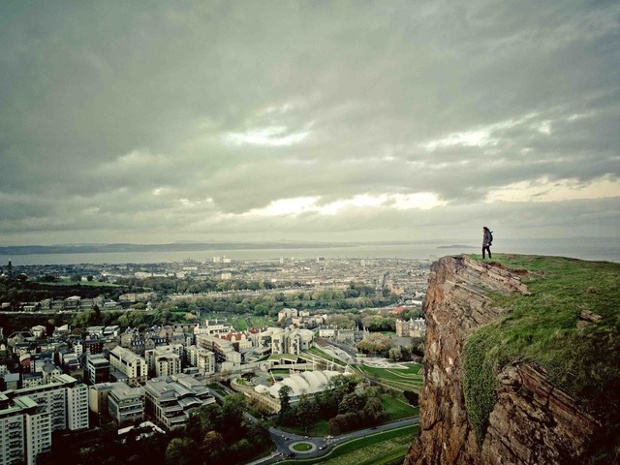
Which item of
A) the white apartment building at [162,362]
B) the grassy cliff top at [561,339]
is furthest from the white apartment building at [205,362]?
the grassy cliff top at [561,339]

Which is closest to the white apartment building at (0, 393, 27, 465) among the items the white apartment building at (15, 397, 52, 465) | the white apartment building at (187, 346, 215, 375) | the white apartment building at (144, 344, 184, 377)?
the white apartment building at (15, 397, 52, 465)

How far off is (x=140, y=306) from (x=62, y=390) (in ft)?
85.1

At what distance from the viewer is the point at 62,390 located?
17.1 m

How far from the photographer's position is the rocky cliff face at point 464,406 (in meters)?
3.09

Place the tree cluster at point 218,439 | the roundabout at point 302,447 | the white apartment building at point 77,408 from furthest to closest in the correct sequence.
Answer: the white apartment building at point 77,408, the roundabout at point 302,447, the tree cluster at point 218,439

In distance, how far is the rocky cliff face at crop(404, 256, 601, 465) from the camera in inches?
121

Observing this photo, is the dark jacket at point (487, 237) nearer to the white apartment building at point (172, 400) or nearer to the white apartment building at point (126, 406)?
the white apartment building at point (172, 400)

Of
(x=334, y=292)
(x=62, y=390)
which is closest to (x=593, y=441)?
(x=62, y=390)

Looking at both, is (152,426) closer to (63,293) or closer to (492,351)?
(492,351)

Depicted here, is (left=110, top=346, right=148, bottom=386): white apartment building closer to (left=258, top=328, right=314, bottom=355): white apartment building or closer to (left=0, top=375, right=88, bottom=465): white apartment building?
(left=0, top=375, right=88, bottom=465): white apartment building

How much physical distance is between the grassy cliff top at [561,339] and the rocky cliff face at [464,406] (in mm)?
170

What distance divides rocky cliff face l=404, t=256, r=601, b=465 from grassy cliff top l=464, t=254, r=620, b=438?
17 cm

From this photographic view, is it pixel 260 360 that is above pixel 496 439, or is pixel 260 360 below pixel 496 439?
below

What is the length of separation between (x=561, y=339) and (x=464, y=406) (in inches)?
66.4
